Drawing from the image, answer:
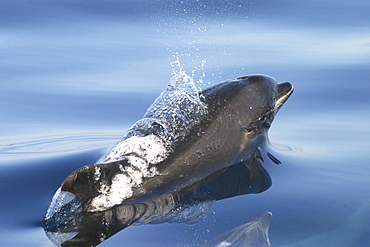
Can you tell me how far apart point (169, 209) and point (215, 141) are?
3.06ft

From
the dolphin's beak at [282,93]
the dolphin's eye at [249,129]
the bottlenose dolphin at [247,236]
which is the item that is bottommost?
the bottlenose dolphin at [247,236]

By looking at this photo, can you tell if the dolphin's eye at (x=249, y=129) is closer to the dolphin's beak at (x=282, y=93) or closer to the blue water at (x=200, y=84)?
the blue water at (x=200, y=84)

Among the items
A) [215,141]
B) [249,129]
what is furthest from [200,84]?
[215,141]

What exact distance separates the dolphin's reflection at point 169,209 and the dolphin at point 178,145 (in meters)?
0.06

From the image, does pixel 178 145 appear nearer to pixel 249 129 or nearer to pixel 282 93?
pixel 249 129

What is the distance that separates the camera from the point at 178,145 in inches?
222

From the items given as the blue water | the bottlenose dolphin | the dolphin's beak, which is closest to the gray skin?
the dolphin's beak

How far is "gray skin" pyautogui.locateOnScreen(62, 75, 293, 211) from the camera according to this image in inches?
199

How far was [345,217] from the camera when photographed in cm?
528

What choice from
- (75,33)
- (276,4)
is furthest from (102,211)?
(276,4)

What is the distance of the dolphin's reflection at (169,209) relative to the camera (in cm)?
468

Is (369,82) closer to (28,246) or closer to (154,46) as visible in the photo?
(154,46)

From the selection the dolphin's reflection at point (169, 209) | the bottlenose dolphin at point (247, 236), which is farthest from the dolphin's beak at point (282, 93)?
the bottlenose dolphin at point (247, 236)

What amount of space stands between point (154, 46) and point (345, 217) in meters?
6.77
